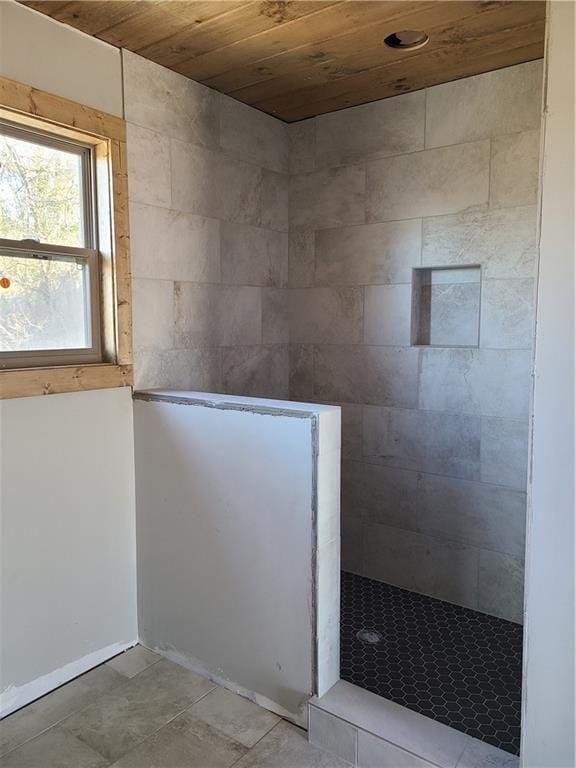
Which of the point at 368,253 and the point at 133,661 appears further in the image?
the point at 368,253

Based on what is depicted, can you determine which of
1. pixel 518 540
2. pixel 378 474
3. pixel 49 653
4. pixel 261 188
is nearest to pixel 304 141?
pixel 261 188

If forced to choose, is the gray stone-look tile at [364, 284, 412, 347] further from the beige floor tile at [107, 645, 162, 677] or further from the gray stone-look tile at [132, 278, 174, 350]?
the beige floor tile at [107, 645, 162, 677]

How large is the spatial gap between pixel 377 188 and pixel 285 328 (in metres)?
0.93

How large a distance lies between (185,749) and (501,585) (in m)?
1.62

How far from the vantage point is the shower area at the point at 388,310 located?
2.57 meters


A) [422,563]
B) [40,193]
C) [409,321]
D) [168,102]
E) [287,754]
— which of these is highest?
[168,102]

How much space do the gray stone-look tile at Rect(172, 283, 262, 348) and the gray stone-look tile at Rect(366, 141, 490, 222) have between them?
801mm

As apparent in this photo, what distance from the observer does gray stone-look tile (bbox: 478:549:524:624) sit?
274 cm

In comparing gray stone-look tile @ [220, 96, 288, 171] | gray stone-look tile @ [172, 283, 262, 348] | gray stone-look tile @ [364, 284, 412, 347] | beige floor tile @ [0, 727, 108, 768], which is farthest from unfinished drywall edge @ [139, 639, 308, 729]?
gray stone-look tile @ [220, 96, 288, 171]

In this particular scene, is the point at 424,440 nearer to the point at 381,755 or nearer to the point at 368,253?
the point at 368,253

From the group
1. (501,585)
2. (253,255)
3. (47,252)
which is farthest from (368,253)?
(501,585)

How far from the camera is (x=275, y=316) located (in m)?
3.32

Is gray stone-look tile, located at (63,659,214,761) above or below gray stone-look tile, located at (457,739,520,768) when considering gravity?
below

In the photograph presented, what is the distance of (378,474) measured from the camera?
3.15 metres
